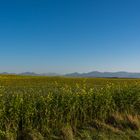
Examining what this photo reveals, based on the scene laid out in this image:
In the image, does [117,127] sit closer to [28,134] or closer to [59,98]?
[59,98]

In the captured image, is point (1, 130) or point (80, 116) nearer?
point (1, 130)

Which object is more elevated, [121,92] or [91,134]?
[121,92]

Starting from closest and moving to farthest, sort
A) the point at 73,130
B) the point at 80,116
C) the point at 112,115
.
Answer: the point at 73,130, the point at 80,116, the point at 112,115

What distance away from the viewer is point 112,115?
1146 centimetres

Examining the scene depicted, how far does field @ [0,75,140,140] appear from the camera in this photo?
8.87 meters

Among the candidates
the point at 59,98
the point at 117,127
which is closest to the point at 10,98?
the point at 59,98

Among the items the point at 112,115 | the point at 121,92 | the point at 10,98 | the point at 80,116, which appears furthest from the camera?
the point at 121,92

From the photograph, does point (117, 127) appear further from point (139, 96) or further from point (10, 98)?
point (10, 98)

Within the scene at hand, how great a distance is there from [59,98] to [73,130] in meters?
1.12

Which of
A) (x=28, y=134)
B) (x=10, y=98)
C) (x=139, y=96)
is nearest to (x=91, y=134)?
(x=28, y=134)

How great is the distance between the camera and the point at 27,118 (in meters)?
9.04

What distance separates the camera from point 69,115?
10055 millimetres

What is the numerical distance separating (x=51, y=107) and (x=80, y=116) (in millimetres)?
1402

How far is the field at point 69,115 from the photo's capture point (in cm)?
887
